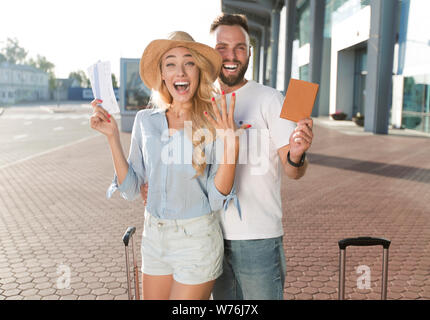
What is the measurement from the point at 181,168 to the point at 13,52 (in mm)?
133255

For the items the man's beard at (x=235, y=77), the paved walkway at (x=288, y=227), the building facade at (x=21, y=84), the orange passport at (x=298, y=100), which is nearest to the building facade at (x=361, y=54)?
the paved walkway at (x=288, y=227)

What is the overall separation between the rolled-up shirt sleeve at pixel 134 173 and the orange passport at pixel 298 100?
29.9 inches

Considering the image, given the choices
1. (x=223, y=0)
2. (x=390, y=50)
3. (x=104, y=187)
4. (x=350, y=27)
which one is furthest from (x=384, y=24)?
(x=223, y=0)

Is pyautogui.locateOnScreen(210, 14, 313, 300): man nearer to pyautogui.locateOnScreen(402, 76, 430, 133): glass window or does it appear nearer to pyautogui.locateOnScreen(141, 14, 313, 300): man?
pyautogui.locateOnScreen(141, 14, 313, 300): man

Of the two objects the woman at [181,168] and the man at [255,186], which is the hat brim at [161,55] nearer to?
the woman at [181,168]

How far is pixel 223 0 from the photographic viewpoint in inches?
1854

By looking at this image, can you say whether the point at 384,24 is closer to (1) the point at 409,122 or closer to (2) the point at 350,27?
(1) the point at 409,122

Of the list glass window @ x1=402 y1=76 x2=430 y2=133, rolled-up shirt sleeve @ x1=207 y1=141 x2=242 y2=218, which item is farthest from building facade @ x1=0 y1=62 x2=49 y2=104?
rolled-up shirt sleeve @ x1=207 y1=141 x2=242 y2=218

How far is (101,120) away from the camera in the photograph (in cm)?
225

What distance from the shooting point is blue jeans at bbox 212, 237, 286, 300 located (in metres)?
2.27

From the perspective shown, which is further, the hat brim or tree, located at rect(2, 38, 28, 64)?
tree, located at rect(2, 38, 28, 64)

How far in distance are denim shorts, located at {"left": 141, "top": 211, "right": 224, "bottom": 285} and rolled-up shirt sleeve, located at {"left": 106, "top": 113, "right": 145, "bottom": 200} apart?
0.22 meters

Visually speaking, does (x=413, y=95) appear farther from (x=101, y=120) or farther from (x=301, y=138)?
(x=101, y=120)

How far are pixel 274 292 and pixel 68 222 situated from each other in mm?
5033
